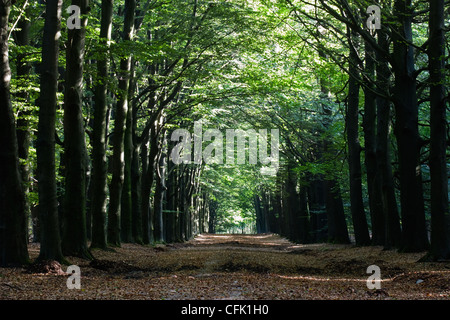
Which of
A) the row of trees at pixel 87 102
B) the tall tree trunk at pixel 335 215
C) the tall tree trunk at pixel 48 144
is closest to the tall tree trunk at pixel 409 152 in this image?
the row of trees at pixel 87 102

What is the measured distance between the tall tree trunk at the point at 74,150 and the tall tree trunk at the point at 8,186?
8.59 ft

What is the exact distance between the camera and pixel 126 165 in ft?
67.6

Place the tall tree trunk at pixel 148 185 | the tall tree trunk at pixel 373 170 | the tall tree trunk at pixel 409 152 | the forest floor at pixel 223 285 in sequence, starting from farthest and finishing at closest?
the tall tree trunk at pixel 148 185
the tall tree trunk at pixel 373 170
the tall tree trunk at pixel 409 152
the forest floor at pixel 223 285

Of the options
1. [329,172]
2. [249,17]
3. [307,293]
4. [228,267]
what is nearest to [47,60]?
[228,267]

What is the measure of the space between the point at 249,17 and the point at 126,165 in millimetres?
7567

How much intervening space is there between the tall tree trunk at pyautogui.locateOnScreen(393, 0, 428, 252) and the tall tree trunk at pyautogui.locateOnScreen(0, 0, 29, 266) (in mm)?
9467

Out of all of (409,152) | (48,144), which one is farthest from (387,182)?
(48,144)

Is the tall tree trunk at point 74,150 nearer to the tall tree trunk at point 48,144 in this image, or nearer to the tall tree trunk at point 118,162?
the tall tree trunk at point 48,144

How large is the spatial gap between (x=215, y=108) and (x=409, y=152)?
1505cm

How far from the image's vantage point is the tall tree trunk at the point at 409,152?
1361 cm

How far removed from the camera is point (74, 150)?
1320 cm

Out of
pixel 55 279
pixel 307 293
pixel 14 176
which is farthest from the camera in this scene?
pixel 14 176

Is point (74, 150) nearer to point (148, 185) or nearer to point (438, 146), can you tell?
point (438, 146)
